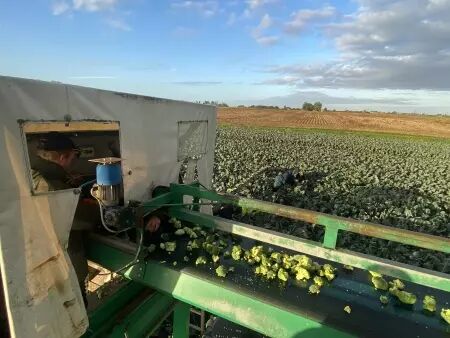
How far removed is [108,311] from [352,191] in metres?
11.3

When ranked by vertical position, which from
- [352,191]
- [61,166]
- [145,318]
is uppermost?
[61,166]

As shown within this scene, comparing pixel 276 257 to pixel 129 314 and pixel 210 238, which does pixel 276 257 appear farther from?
pixel 129 314

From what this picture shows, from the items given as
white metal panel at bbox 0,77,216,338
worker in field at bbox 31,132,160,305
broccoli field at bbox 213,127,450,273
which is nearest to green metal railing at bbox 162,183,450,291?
worker in field at bbox 31,132,160,305

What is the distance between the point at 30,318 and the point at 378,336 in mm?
2657

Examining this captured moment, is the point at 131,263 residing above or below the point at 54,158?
below

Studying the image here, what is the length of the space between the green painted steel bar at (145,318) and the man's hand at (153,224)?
798 millimetres

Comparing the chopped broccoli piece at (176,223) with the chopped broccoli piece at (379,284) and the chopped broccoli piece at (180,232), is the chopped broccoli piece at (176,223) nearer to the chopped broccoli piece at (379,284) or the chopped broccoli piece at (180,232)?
the chopped broccoli piece at (180,232)

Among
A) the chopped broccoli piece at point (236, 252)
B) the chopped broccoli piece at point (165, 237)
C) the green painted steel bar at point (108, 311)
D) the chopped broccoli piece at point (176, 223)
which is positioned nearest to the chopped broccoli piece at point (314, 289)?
the chopped broccoli piece at point (236, 252)

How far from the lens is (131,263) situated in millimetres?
3166

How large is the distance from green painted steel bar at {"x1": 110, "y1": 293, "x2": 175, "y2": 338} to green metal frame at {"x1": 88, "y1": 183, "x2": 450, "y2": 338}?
78 mm

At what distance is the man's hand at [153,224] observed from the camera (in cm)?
374

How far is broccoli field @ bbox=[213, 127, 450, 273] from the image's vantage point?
27.7 feet

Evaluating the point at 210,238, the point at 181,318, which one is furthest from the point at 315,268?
the point at 181,318

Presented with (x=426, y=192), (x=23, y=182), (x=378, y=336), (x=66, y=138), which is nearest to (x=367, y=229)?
(x=378, y=336)
